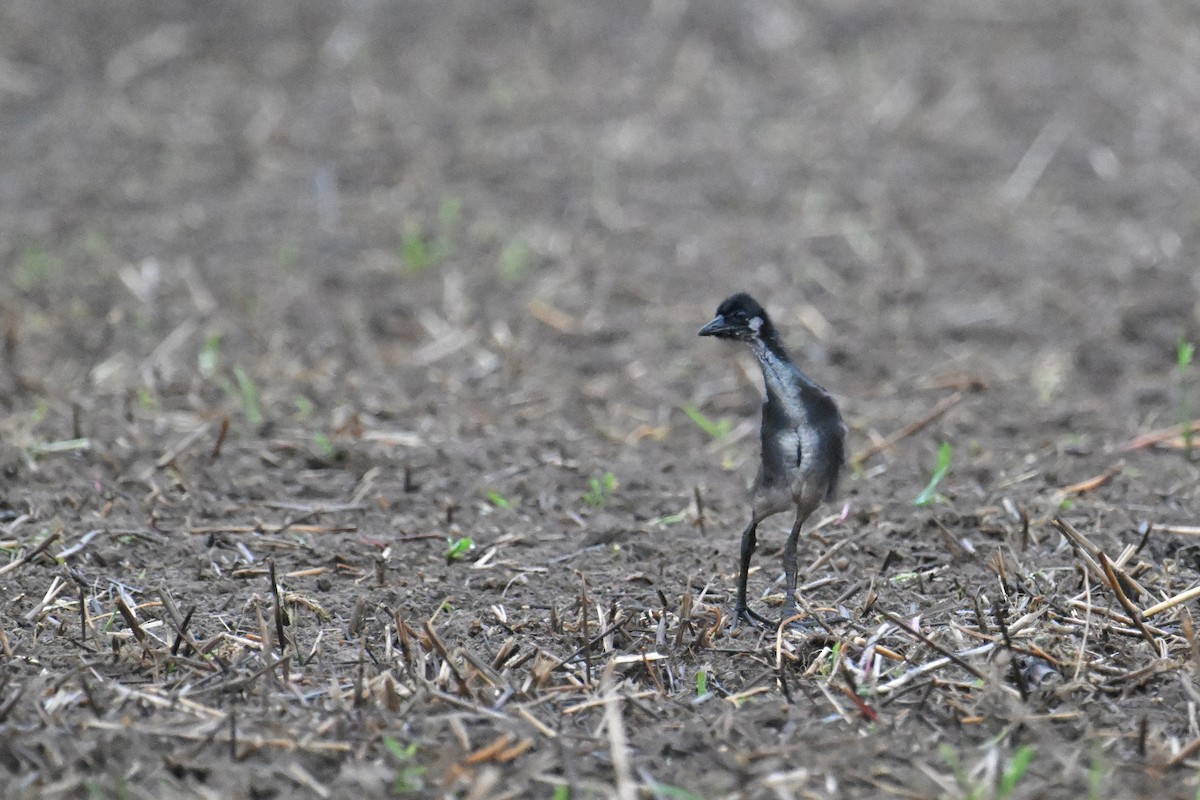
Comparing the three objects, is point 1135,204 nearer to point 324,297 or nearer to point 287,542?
point 324,297

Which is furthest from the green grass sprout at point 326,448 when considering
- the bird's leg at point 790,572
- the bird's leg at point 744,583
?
the bird's leg at point 790,572

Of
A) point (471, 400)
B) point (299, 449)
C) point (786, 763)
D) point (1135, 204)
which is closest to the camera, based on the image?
point (786, 763)

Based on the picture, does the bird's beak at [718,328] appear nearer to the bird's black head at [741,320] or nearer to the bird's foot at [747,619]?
the bird's black head at [741,320]

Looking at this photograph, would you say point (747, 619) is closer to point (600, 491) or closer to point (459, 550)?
point (459, 550)

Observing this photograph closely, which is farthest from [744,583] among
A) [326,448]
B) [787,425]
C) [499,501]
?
[326,448]

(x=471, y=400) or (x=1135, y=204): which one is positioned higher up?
(x=1135, y=204)

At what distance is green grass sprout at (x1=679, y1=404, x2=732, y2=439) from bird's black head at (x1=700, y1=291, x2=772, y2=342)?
1.45 meters

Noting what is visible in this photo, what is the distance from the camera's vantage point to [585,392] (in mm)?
5566

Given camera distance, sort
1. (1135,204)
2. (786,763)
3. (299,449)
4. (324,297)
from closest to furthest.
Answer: (786,763) → (299,449) → (324,297) → (1135,204)

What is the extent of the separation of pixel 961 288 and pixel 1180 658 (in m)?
3.47

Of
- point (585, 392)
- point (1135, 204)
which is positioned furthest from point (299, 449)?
point (1135, 204)

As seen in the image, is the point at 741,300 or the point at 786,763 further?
the point at 741,300

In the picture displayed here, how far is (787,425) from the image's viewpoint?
330 centimetres

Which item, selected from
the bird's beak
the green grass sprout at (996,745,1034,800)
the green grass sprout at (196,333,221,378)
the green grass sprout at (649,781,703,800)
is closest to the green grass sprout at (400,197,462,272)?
the green grass sprout at (196,333,221,378)
